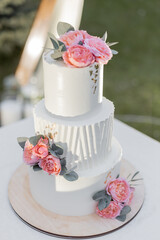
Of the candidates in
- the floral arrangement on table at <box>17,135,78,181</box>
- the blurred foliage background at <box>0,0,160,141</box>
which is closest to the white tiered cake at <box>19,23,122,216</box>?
the floral arrangement on table at <box>17,135,78,181</box>

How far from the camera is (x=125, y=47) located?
5.83 m

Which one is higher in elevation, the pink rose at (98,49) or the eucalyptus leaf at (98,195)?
the pink rose at (98,49)

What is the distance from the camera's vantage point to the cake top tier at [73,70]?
4.93ft

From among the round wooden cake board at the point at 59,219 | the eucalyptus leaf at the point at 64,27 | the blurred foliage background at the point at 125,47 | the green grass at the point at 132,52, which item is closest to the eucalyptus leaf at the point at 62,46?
the eucalyptus leaf at the point at 64,27

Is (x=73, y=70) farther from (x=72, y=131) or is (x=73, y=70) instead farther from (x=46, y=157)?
→ (x=46, y=157)

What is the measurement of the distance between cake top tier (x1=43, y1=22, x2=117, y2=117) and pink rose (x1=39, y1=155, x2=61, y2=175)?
22 centimetres

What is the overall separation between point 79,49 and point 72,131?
38 cm

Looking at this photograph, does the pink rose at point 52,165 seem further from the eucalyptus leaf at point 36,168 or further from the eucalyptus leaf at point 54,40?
the eucalyptus leaf at point 54,40

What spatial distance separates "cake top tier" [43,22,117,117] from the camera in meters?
1.50

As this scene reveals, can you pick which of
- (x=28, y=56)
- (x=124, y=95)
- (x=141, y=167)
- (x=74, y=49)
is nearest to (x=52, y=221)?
(x=141, y=167)

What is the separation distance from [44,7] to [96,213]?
6.42ft

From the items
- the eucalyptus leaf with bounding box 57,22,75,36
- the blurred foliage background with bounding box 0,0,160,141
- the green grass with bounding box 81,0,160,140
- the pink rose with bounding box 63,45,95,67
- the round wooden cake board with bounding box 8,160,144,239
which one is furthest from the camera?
the green grass with bounding box 81,0,160,140

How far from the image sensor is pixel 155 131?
4.12 m

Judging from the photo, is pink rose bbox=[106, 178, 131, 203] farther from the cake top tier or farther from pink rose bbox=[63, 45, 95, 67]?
pink rose bbox=[63, 45, 95, 67]
